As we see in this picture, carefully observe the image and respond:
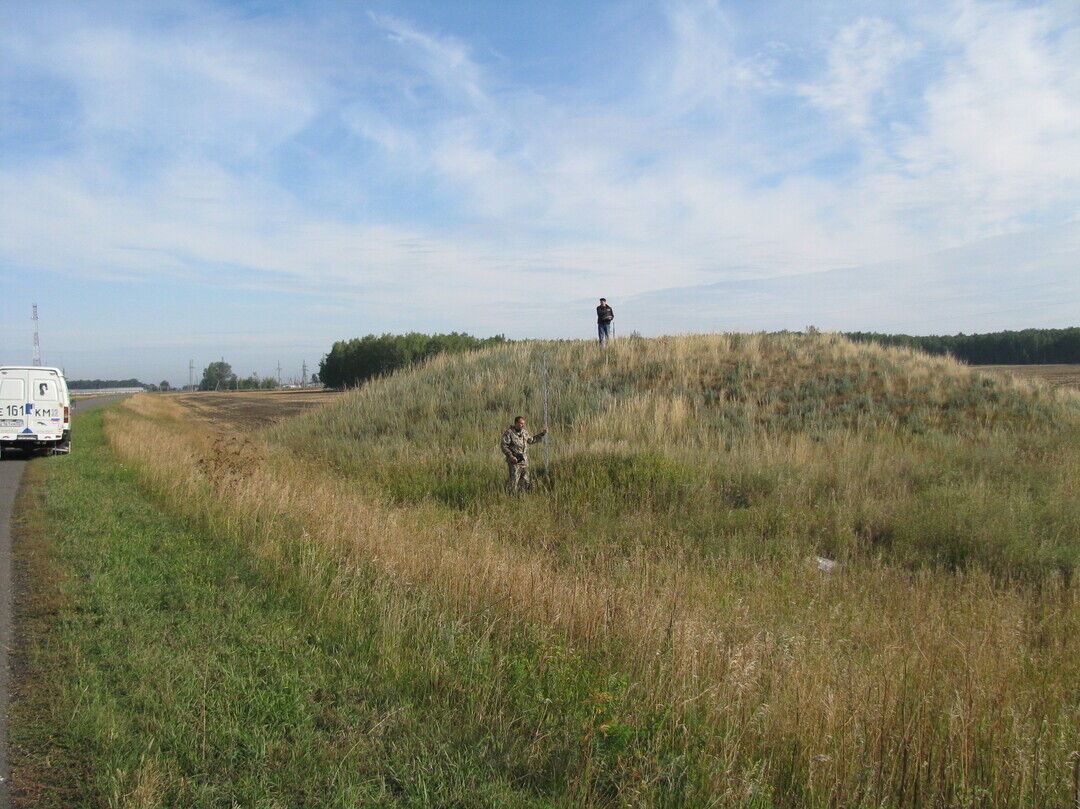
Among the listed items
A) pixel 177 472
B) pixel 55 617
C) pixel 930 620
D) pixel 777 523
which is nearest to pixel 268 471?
pixel 177 472

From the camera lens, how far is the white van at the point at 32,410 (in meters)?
18.8

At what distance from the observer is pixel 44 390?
19.7 m

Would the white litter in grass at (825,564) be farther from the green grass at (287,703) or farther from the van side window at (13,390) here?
the van side window at (13,390)

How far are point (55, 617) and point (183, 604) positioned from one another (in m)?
0.96

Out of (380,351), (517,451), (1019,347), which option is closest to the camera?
(517,451)

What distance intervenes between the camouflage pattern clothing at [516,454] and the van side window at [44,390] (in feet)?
45.6

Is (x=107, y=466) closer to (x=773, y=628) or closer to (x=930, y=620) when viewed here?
(x=773, y=628)

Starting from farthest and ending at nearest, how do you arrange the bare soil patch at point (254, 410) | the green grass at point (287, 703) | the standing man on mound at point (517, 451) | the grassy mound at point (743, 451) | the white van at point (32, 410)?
the bare soil patch at point (254, 410)
the white van at point (32, 410)
the standing man on mound at point (517, 451)
the grassy mound at point (743, 451)
the green grass at point (287, 703)

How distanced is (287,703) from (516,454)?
355 inches

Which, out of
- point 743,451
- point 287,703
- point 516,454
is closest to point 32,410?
point 516,454

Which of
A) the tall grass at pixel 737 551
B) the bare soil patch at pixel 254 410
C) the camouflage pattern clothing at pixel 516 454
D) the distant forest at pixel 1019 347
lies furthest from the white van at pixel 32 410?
the distant forest at pixel 1019 347

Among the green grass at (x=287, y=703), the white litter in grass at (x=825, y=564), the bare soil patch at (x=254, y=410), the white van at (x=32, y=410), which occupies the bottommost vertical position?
the white litter in grass at (x=825, y=564)

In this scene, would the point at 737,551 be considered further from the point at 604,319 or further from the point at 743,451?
the point at 604,319

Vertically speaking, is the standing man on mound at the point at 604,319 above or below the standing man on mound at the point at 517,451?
above
